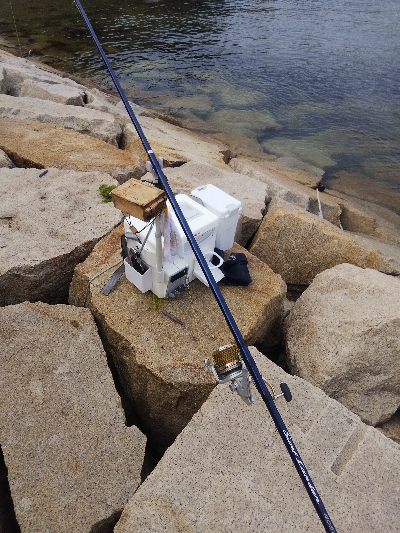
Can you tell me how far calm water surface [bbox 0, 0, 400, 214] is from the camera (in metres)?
13.6

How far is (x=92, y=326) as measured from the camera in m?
4.19

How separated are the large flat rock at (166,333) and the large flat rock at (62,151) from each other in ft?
8.52

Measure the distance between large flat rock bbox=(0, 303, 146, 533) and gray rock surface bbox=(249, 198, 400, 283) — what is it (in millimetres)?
2995

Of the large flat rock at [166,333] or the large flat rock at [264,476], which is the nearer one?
the large flat rock at [264,476]

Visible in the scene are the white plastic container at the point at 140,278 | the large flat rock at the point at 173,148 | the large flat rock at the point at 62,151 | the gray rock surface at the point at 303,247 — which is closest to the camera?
the white plastic container at the point at 140,278

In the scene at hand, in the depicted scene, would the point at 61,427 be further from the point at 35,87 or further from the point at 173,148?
the point at 35,87

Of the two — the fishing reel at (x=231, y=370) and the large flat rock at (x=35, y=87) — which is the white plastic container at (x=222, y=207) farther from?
the large flat rock at (x=35, y=87)

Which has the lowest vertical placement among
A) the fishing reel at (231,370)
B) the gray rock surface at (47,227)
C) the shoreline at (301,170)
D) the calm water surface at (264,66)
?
the shoreline at (301,170)

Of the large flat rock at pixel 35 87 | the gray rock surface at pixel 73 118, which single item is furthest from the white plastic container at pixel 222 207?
the large flat rock at pixel 35 87

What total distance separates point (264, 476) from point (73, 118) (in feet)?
26.1

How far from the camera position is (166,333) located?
4125 mm

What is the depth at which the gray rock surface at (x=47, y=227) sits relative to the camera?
188 inches

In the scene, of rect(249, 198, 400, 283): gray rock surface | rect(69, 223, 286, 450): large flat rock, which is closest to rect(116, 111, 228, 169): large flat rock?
rect(249, 198, 400, 283): gray rock surface

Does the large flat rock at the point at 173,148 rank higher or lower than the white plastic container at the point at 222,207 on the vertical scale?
lower
